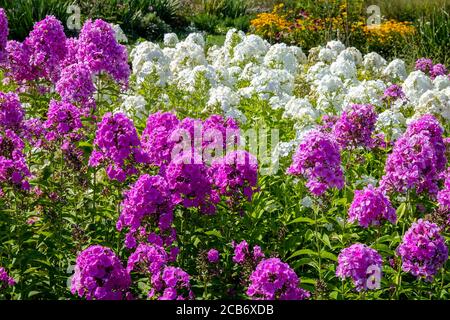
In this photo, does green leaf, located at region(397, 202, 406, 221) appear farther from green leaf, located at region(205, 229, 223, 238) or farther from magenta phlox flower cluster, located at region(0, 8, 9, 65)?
magenta phlox flower cluster, located at region(0, 8, 9, 65)

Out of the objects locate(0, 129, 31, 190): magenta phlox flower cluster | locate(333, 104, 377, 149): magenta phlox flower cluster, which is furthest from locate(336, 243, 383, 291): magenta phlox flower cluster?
locate(0, 129, 31, 190): magenta phlox flower cluster

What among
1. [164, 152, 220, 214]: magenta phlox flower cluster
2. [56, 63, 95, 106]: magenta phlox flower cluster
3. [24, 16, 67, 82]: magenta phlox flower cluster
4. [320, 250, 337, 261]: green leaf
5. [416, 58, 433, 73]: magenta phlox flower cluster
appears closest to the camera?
[164, 152, 220, 214]: magenta phlox flower cluster

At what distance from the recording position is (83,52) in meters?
6.26

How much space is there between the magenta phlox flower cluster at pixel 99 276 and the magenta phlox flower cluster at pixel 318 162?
1350 millimetres

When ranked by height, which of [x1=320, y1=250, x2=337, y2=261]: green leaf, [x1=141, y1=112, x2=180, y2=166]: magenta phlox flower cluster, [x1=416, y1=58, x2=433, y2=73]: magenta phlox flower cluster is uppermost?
[x1=416, y1=58, x2=433, y2=73]: magenta phlox flower cluster

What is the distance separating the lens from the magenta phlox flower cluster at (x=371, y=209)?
181 inches

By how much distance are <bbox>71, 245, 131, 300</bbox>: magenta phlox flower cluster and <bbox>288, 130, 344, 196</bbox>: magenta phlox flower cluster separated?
4.43 feet

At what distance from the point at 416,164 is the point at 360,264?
106 cm

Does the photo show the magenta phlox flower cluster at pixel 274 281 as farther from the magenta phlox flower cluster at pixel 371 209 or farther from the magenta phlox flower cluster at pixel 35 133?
the magenta phlox flower cluster at pixel 35 133

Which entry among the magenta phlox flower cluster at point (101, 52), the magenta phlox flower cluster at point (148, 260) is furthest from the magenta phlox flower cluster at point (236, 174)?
the magenta phlox flower cluster at point (101, 52)

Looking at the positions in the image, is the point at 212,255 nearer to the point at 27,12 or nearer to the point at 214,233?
the point at 214,233

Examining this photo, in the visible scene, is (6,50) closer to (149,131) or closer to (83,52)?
(83,52)

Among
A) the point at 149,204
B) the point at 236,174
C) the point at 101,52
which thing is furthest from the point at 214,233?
the point at 101,52

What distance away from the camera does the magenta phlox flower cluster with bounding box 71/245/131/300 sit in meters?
3.91
